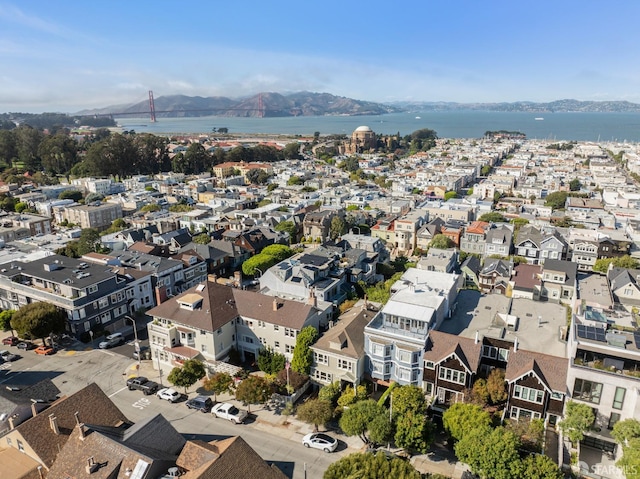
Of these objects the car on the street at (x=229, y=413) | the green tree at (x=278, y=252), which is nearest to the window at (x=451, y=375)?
the car on the street at (x=229, y=413)

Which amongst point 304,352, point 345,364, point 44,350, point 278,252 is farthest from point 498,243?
point 44,350

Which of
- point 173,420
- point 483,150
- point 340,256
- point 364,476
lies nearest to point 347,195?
point 340,256

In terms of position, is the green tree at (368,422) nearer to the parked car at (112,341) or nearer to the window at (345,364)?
the window at (345,364)

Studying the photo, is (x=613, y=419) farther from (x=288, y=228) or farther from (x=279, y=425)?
(x=288, y=228)

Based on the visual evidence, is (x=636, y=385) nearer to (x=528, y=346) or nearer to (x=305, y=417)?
(x=528, y=346)

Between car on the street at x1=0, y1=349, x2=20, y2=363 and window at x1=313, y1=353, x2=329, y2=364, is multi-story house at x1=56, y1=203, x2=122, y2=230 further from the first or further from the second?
window at x1=313, y1=353, x2=329, y2=364
